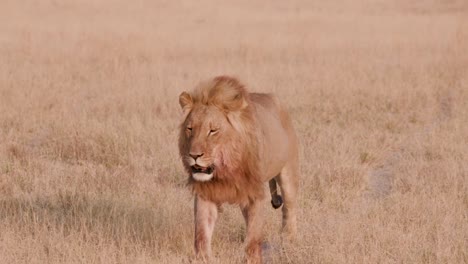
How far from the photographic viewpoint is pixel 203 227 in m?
4.20

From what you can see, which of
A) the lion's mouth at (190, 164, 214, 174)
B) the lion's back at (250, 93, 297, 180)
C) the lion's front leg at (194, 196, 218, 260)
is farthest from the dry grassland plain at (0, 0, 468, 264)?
the lion's mouth at (190, 164, 214, 174)

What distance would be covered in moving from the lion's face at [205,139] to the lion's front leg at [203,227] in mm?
356

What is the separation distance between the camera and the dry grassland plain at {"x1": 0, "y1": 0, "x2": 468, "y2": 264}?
4.82 meters

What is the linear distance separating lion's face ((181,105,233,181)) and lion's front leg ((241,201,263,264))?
1.62ft

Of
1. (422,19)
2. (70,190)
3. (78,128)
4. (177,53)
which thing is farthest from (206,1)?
(70,190)

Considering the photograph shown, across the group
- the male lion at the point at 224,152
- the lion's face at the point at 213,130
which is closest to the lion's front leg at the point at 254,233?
the male lion at the point at 224,152

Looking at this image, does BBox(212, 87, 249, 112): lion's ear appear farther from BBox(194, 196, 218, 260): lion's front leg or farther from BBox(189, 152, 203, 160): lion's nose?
BBox(194, 196, 218, 260): lion's front leg

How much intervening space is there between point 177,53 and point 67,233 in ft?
32.3

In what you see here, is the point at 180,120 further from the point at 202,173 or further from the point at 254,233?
the point at 254,233

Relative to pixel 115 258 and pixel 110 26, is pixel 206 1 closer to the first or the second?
pixel 110 26

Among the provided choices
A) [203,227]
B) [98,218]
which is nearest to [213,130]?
[203,227]

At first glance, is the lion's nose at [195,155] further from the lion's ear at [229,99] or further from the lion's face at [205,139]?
the lion's ear at [229,99]

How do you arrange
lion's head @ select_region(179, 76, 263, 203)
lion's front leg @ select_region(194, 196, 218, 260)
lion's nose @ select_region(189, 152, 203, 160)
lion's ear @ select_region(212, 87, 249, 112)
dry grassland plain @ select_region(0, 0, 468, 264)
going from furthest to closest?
dry grassland plain @ select_region(0, 0, 468, 264)
lion's front leg @ select_region(194, 196, 218, 260)
lion's ear @ select_region(212, 87, 249, 112)
lion's head @ select_region(179, 76, 263, 203)
lion's nose @ select_region(189, 152, 203, 160)

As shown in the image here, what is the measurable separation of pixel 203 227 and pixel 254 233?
288 mm
